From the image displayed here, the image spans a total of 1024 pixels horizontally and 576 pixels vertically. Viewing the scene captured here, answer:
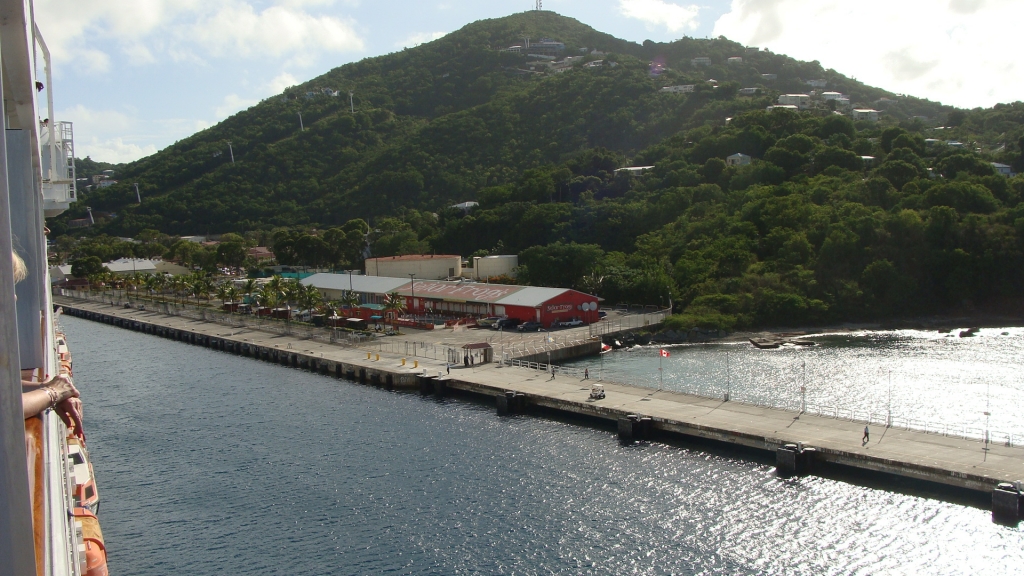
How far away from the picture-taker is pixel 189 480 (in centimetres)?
2488

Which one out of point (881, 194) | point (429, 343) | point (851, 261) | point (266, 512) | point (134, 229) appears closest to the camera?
point (266, 512)

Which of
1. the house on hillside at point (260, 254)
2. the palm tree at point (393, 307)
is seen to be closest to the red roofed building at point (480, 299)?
the palm tree at point (393, 307)

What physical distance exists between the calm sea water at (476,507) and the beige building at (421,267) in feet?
117

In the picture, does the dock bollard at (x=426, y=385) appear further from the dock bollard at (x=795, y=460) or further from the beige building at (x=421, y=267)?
the beige building at (x=421, y=267)

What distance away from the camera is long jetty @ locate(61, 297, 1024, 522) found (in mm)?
21922

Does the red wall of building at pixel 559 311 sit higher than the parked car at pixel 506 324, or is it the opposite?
the red wall of building at pixel 559 311

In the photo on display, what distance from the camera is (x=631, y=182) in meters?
82.1

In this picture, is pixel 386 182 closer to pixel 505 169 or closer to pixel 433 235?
pixel 505 169

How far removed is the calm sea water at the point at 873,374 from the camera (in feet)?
96.3

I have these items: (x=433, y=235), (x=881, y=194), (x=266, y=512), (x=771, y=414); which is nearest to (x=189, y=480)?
(x=266, y=512)

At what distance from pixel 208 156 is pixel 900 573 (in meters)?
140

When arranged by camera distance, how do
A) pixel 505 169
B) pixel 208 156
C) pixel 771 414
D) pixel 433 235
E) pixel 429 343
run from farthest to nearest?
1. pixel 208 156
2. pixel 505 169
3. pixel 433 235
4. pixel 429 343
5. pixel 771 414

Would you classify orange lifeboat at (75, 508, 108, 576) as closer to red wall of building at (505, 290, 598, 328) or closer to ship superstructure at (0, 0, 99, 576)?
→ ship superstructure at (0, 0, 99, 576)

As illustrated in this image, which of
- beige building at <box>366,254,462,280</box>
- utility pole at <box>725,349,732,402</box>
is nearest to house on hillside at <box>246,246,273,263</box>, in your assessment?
beige building at <box>366,254,462,280</box>
